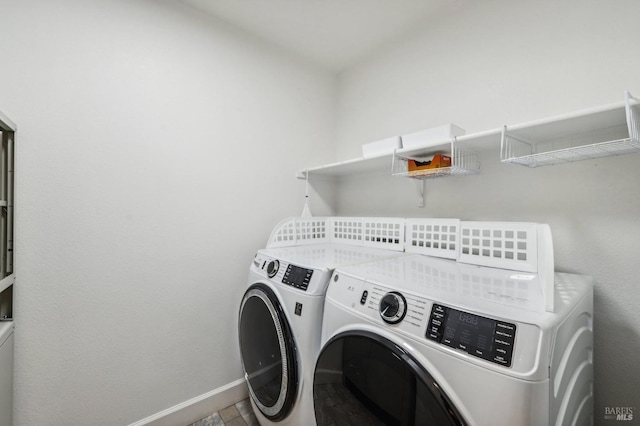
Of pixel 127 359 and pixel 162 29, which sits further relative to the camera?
pixel 162 29

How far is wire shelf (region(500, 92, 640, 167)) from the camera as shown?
0.83 metres

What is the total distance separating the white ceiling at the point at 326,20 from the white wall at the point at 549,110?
16 centimetres

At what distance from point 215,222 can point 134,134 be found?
654 millimetres

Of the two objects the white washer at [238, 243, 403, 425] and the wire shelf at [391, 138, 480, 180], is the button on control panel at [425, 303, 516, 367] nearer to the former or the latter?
the white washer at [238, 243, 403, 425]

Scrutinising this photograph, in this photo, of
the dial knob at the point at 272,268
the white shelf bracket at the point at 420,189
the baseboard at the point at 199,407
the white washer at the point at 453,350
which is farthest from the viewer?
the white shelf bracket at the point at 420,189

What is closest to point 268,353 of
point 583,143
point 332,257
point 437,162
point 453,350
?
point 332,257

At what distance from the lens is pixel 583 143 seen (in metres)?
1.14

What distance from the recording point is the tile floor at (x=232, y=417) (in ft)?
5.17

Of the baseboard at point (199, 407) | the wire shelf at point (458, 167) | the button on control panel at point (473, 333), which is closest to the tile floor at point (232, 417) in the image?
the baseboard at point (199, 407)

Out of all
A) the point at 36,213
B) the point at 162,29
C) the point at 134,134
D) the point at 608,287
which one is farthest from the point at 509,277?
the point at 162,29

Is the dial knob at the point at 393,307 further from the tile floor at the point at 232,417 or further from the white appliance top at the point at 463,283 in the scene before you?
the tile floor at the point at 232,417

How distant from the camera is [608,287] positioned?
110 centimetres

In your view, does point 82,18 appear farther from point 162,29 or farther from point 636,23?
point 636,23

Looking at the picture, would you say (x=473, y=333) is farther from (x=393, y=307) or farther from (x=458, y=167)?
(x=458, y=167)
